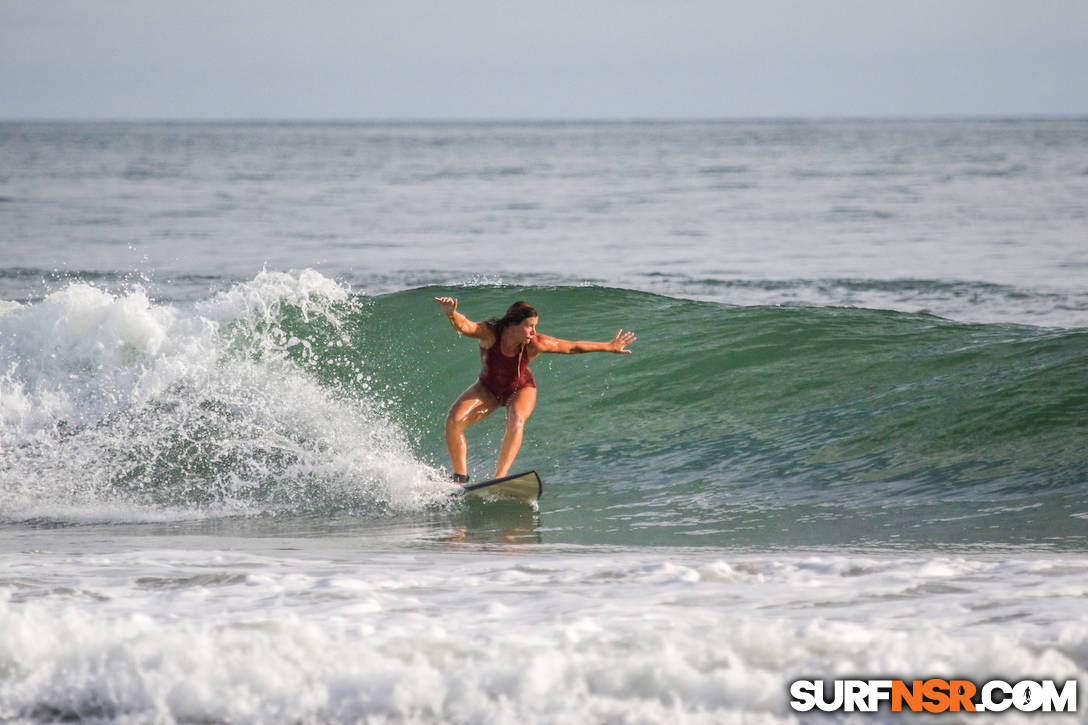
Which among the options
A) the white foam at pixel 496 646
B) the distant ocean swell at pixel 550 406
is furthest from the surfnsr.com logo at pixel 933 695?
the distant ocean swell at pixel 550 406

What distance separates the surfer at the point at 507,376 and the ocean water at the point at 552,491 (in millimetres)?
A: 407

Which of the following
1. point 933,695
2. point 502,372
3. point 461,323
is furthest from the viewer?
point 502,372

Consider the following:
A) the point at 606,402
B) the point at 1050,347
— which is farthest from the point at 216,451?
the point at 1050,347

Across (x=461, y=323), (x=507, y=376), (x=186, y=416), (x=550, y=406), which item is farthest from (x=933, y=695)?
(x=186, y=416)

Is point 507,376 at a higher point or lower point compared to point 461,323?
lower

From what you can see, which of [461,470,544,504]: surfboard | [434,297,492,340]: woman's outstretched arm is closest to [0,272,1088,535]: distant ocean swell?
[461,470,544,504]: surfboard

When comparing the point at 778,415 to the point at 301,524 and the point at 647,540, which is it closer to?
the point at 647,540

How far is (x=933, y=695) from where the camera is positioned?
173 inches

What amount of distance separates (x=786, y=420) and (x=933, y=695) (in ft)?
20.7

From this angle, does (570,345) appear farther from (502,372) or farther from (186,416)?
(186,416)

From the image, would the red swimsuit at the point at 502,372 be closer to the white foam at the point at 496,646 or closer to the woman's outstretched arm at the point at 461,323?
the woman's outstretched arm at the point at 461,323

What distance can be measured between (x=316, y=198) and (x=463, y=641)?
124 ft

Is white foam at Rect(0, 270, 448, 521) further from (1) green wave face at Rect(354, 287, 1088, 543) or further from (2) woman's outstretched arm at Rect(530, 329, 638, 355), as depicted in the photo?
(2) woman's outstretched arm at Rect(530, 329, 638, 355)

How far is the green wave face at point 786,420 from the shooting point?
8111 mm
